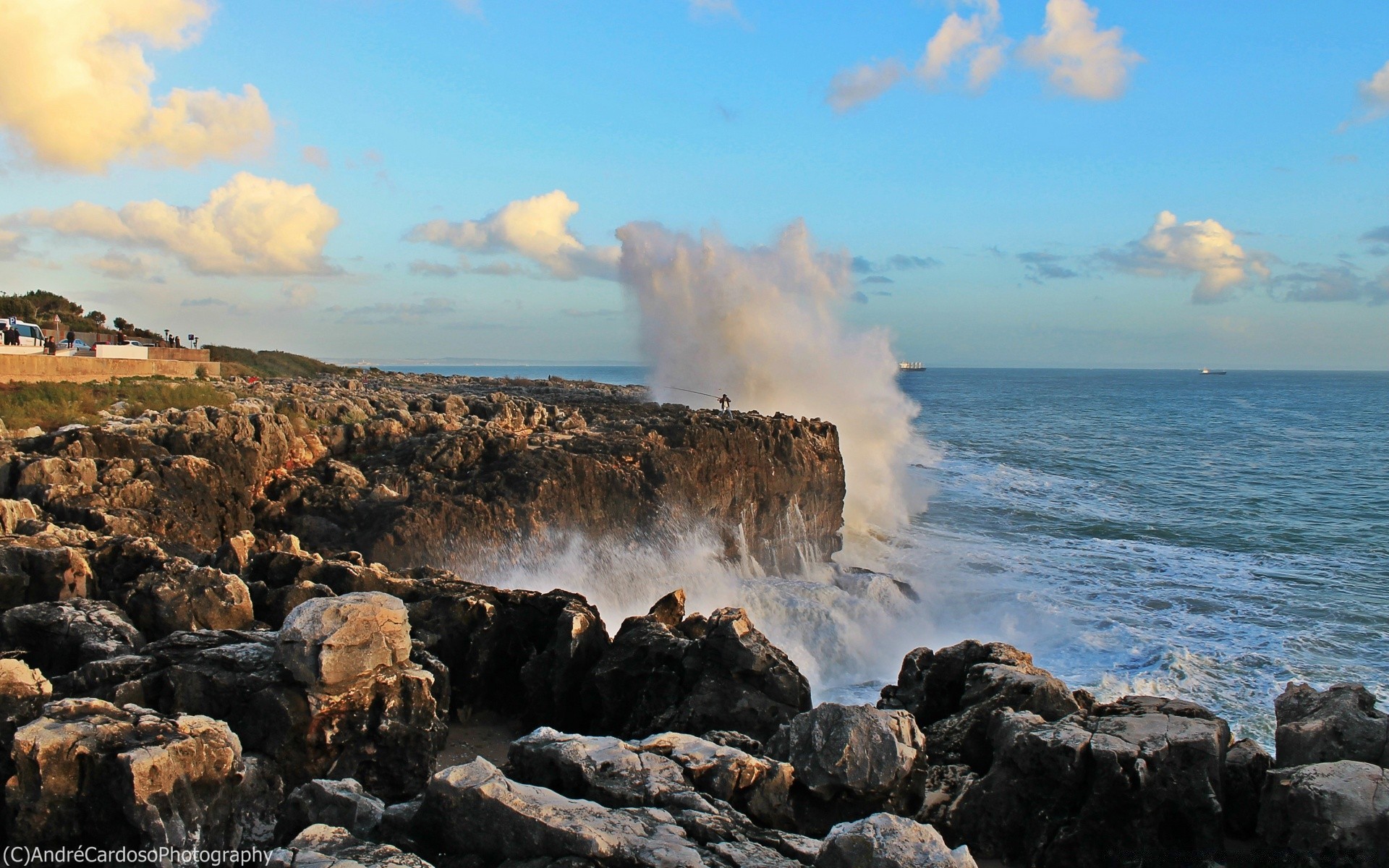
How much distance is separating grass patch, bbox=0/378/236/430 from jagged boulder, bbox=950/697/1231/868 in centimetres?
1885

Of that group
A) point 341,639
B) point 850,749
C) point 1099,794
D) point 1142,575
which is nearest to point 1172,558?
point 1142,575

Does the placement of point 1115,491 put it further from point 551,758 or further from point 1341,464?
point 551,758

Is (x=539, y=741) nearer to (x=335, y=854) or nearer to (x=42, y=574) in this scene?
(x=335, y=854)

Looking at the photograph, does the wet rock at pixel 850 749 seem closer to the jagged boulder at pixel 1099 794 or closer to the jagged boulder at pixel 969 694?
the jagged boulder at pixel 1099 794

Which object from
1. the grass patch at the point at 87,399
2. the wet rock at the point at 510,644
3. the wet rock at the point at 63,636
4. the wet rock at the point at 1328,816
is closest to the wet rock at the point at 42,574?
the wet rock at the point at 63,636

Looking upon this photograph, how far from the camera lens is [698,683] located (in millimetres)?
8953

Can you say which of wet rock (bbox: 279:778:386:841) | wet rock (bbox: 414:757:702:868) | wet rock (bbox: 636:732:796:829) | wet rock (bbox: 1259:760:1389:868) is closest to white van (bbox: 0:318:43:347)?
wet rock (bbox: 279:778:386:841)

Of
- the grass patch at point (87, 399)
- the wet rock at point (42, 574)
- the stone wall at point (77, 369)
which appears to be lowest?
the wet rock at point (42, 574)

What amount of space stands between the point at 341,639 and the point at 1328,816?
7.32m

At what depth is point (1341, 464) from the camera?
44438 mm

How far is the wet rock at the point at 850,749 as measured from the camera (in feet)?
22.3

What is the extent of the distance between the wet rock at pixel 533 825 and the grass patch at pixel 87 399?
17.2 meters

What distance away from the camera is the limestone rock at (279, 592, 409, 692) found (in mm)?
7266

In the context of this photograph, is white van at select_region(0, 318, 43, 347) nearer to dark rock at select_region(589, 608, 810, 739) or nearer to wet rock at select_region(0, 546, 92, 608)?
wet rock at select_region(0, 546, 92, 608)
